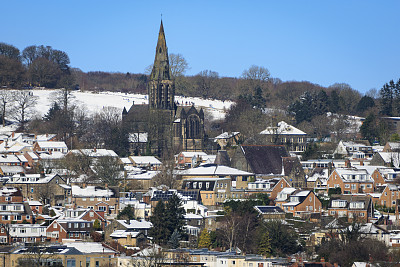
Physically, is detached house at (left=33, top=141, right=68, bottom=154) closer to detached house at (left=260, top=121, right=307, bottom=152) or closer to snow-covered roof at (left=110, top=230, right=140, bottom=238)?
detached house at (left=260, top=121, right=307, bottom=152)

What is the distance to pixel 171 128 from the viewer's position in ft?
378

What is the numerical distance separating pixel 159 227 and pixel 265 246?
7.30 m

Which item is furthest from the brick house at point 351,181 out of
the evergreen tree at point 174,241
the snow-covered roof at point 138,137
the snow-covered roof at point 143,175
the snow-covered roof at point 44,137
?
the snow-covered roof at point 44,137

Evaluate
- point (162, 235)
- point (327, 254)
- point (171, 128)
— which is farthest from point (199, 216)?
point (171, 128)

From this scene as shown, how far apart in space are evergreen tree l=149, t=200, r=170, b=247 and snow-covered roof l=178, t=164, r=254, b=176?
1591cm

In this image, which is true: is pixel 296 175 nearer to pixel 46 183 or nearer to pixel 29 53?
pixel 46 183

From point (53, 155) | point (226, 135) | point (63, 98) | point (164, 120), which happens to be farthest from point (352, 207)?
point (63, 98)

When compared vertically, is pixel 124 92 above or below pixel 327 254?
above

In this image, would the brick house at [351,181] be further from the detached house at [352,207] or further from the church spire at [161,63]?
the church spire at [161,63]

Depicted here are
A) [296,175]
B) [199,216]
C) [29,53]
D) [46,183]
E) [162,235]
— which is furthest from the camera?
[29,53]

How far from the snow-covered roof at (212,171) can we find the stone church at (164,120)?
18577 mm

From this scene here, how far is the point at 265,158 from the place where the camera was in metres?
92.9

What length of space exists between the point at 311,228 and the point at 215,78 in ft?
312

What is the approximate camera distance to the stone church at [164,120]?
112812mm
